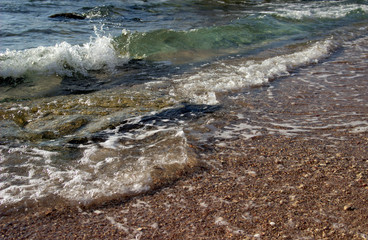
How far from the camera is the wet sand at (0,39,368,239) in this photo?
235 centimetres

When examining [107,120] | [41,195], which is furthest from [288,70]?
[41,195]

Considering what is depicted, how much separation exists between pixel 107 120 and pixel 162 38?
5.57 m

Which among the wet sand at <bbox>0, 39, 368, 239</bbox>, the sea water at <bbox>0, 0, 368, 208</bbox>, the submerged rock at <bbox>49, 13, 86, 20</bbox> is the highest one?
the submerged rock at <bbox>49, 13, 86, 20</bbox>

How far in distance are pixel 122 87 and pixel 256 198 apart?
152 inches

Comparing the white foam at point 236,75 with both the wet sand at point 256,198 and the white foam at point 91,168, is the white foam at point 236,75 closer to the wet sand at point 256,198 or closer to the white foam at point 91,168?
the wet sand at point 256,198

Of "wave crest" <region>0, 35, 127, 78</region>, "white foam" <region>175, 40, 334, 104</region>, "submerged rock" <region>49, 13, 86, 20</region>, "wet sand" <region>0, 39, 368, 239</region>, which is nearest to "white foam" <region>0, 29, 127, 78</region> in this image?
"wave crest" <region>0, 35, 127, 78</region>

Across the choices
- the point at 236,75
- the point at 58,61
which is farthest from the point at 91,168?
the point at 58,61

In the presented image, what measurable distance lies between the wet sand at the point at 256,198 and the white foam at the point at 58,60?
4.16 metres

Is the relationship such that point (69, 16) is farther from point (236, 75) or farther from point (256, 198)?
point (256, 198)

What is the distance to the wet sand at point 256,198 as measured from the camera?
235 cm

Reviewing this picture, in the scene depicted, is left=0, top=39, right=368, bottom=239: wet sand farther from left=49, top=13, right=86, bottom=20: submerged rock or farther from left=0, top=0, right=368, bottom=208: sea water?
left=49, top=13, right=86, bottom=20: submerged rock

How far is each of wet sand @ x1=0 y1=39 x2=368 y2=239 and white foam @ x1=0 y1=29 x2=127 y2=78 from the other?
416 cm

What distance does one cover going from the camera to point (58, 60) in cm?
711

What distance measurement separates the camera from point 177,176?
9.96 feet
